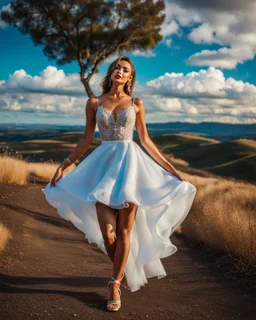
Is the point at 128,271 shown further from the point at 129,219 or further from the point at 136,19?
the point at 136,19

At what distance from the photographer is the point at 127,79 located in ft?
14.6

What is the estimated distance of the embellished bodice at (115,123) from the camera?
14.0ft

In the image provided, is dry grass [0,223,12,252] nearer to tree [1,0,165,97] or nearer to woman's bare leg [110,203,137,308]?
woman's bare leg [110,203,137,308]

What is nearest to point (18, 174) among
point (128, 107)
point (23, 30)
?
point (128, 107)

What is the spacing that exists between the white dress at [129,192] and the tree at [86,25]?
16758mm

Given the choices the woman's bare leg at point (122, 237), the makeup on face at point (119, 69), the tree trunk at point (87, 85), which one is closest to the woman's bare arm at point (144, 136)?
the makeup on face at point (119, 69)

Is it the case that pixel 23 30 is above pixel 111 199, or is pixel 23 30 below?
above

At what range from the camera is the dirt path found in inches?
151

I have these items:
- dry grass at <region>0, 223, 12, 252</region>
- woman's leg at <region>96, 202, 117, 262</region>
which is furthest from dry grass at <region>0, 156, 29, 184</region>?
woman's leg at <region>96, 202, 117, 262</region>

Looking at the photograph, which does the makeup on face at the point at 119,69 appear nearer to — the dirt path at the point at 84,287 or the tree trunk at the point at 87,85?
the dirt path at the point at 84,287

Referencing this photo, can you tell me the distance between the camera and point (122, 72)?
436cm

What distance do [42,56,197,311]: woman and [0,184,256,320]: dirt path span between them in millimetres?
306

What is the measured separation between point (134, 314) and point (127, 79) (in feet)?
7.65

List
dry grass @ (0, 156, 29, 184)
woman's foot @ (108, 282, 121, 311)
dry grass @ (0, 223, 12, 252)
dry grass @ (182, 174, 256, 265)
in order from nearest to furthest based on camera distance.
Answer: woman's foot @ (108, 282, 121, 311) → dry grass @ (0, 223, 12, 252) → dry grass @ (182, 174, 256, 265) → dry grass @ (0, 156, 29, 184)
